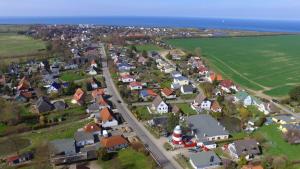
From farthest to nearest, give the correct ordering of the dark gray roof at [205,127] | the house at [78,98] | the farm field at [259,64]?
the farm field at [259,64] < the house at [78,98] < the dark gray roof at [205,127]

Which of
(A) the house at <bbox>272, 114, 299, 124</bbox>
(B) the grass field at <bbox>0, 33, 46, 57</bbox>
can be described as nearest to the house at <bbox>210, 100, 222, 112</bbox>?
(A) the house at <bbox>272, 114, 299, 124</bbox>

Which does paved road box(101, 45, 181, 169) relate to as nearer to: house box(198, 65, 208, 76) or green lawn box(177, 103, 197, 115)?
green lawn box(177, 103, 197, 115)

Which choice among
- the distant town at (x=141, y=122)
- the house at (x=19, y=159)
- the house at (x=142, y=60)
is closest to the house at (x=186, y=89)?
the distant town at (x=141, y=122)

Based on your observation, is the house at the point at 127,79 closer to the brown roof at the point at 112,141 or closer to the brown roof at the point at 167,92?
the brown roof at the point at 167,92

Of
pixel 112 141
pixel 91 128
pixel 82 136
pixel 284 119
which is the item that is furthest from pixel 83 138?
pixel 284 119

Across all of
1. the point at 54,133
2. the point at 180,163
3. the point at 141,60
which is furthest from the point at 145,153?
the point at 141,60

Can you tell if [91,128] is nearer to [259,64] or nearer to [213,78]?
[213,78]
